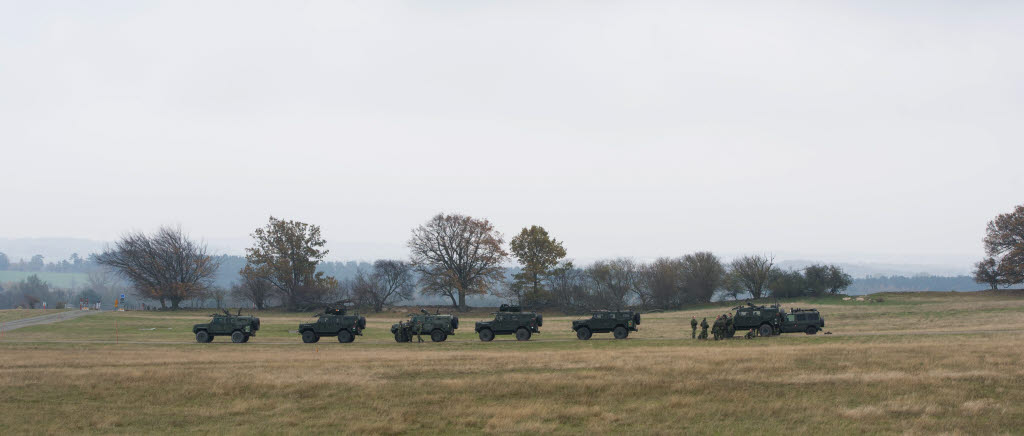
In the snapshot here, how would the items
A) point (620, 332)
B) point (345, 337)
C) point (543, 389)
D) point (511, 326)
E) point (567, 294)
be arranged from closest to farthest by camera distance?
point (543, 389) → point (620, 332) → point (511, 326) → point (345, 337) → point (567, 294)

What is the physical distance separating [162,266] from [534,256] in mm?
44019

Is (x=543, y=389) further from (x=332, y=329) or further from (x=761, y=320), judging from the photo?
(x=332, y=329)

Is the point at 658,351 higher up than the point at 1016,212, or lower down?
lower down

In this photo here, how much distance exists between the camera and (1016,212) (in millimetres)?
69938

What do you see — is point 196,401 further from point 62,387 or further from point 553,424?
point 553,424

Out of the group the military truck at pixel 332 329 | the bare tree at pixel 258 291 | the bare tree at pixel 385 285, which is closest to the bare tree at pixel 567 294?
the bare tree at pixel 385 285

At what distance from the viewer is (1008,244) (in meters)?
70.0

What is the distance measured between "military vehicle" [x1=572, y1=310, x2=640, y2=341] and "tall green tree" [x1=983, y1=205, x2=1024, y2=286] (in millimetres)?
52408

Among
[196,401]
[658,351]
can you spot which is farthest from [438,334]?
[196,401]

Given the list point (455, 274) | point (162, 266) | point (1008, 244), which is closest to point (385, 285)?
point (455, 274)

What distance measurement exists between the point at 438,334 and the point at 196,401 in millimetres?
19755

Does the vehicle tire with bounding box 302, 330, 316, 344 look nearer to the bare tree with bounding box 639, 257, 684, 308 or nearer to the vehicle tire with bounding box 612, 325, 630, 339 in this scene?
the vehicle tire with bounding box 612, 325, 630, 339

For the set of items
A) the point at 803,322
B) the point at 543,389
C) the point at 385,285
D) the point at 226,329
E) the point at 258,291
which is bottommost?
the point at 543,389

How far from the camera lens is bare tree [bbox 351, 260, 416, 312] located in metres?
81.1
